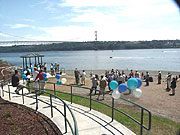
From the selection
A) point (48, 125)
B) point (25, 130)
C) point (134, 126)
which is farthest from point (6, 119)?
point (134, 126)

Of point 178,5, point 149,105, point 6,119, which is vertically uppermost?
point 178,5

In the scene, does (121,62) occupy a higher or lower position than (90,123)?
lower

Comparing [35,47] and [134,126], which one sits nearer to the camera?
[134,126]

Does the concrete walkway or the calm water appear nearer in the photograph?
the concrete walkway

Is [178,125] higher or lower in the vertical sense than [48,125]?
lower

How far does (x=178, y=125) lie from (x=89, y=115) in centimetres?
338

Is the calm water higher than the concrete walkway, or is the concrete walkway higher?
the concrete walkway

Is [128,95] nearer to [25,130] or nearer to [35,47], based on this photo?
[25,130]

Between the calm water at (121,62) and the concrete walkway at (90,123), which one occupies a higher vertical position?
the concrete walkway at (90,123)

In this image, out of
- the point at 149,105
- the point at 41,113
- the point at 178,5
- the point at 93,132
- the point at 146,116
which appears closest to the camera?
the point at 178,5

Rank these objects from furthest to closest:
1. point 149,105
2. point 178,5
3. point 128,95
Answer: point 128,95
point 149,105
point 178,5

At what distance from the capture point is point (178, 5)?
1.37m

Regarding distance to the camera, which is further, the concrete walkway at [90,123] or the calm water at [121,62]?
the calm water at [121,62]

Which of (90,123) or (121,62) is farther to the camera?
(121,62)
